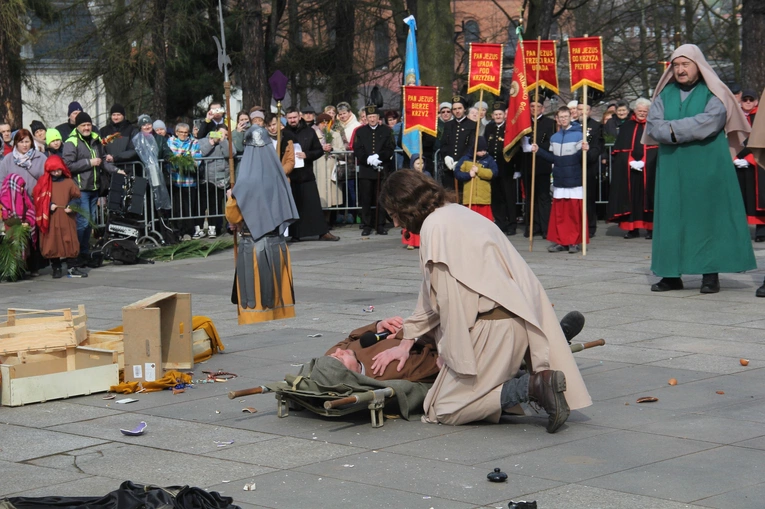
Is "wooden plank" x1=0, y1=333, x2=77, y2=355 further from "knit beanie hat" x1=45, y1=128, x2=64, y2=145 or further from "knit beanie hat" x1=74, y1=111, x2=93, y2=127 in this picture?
"knit beanie hat" x1=74, y1=111, x2=93, y2=127

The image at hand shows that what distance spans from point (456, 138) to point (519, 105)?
1271 millimetres

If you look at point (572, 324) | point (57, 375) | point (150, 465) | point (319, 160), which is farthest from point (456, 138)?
point (150, 465)

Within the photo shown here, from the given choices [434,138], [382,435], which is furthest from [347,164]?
[382,435]

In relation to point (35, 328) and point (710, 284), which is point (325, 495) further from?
point (710, 284)

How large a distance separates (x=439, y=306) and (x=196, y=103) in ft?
74.4

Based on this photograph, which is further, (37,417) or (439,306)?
(37,417)

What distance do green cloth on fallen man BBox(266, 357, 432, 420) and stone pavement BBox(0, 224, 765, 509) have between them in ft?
0.50

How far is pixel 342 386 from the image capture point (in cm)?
663

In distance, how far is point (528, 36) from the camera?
2638 cm

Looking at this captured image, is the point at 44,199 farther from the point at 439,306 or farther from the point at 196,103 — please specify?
the point at 196,103

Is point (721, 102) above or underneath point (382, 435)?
above

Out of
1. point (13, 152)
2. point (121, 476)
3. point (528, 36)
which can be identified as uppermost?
point (528, 36)

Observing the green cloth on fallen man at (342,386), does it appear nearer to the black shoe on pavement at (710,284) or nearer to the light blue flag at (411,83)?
the black shoe on pavement at (710,284)

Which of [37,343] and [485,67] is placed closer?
[37,343]
